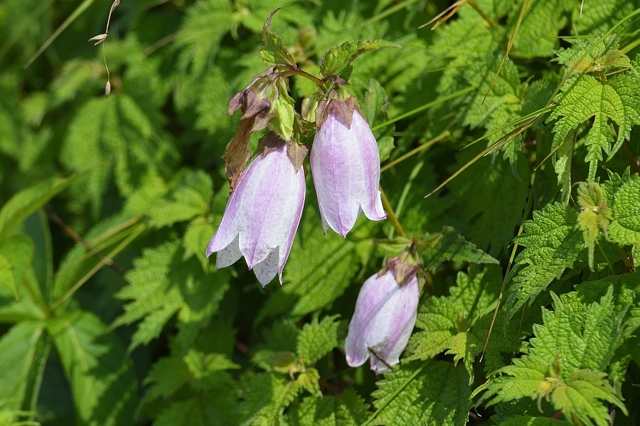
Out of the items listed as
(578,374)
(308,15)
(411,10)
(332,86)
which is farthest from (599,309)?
(308,15)

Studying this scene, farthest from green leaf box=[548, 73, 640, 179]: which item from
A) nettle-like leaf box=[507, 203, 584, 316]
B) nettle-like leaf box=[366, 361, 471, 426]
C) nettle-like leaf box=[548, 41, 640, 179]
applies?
nettle-like leaf box=[366, 361, 471, 426]

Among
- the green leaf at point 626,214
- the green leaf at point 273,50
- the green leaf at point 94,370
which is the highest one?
the green leaf at point 273,50

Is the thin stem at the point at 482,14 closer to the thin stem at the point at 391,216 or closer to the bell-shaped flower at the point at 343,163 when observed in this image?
the thin stem at the point at 391,216

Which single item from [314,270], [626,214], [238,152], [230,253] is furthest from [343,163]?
[314,270]

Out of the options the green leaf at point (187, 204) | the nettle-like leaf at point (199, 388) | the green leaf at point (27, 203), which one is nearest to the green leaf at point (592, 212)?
the nettle-like leaf at point (199, 388)

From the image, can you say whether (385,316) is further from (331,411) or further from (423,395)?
(331,411)

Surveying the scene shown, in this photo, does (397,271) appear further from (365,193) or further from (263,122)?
(263,122)
